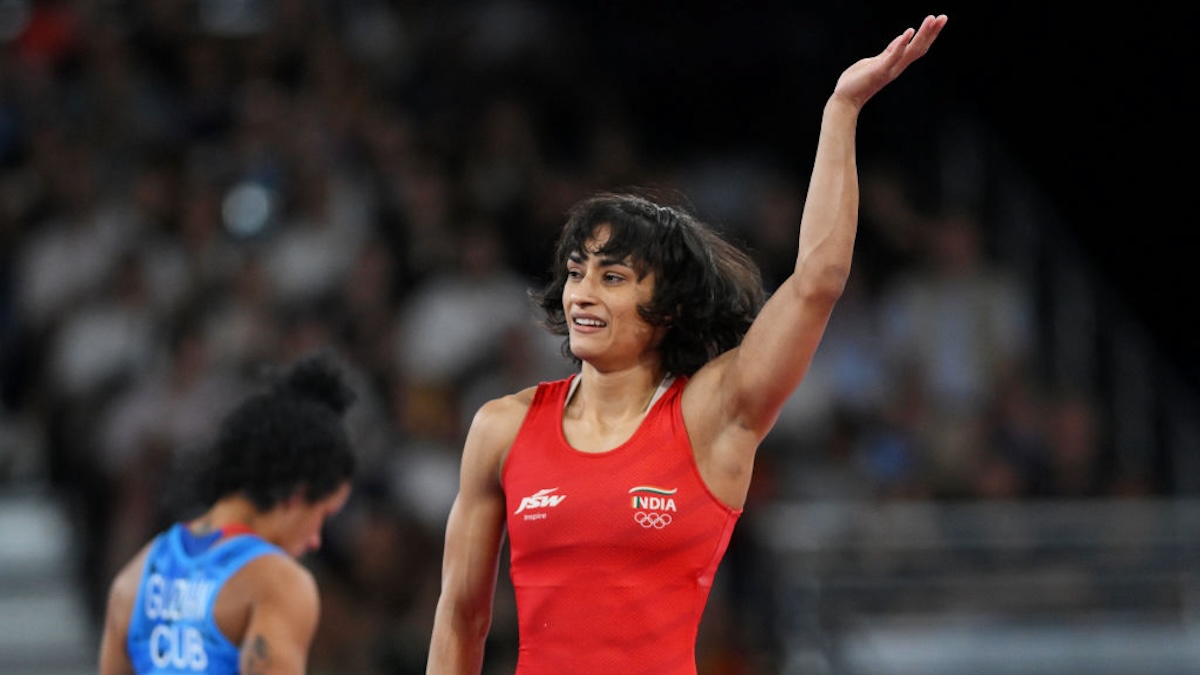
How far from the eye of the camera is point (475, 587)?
4.31m

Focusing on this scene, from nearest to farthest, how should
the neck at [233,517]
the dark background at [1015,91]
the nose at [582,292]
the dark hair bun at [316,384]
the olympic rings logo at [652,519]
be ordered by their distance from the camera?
the olympic rings logo at [652,519]
the nose at [582,292]
the neck at [233,517]
the dark hair bun at [316,384]
the dark background at [1015,91]

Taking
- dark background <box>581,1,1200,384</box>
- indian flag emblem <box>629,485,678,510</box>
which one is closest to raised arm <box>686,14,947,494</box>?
indian flag emblem <box>629,485,678,510</box>

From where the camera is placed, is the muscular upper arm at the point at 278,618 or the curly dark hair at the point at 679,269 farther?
the muscular upper arm at the point at 278,618

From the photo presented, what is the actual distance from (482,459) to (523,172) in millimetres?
6850

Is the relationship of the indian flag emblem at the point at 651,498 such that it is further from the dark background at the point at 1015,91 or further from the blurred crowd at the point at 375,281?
the dark background at the point at 1015,91

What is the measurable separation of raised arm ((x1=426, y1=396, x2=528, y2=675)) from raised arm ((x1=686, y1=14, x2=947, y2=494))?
0.57 meters

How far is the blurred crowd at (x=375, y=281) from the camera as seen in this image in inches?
363

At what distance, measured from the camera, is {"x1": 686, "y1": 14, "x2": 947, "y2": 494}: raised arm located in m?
3.86

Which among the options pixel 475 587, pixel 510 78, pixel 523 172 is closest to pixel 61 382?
pixel 523 172

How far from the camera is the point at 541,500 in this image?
407 centimetres

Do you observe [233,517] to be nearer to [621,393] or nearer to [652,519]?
[621,393]

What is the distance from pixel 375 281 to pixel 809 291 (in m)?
6.27

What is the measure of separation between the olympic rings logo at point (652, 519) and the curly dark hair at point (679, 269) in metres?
0.44

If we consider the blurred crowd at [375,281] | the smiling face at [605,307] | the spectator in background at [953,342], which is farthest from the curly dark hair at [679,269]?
the spectator in background at [953,342]
